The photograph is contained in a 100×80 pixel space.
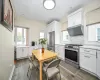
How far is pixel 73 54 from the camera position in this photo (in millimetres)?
3113

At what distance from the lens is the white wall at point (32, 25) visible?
4.60 m

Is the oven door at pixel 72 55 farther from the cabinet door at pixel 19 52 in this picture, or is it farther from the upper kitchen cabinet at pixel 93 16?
the cabinet door at pixel 19 52

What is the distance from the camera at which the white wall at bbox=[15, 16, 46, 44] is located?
4.60 meters

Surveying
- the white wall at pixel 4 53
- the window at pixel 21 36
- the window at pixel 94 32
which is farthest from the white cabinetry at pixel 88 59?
the window at pixel 21 36

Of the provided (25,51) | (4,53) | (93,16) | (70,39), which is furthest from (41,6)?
(25,51)

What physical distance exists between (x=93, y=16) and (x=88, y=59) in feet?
5.66

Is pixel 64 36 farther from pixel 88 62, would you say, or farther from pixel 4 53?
pixel 4 53

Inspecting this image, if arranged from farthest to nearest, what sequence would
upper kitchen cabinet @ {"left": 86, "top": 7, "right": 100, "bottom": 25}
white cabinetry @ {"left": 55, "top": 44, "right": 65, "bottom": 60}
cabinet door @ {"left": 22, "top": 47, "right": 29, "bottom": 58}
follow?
cabinet door @ {"left": 22, "top": 47, "right": 29, "bottom": 58} < white cabinetry @ {"left": 55, "top": 44, "right": 65, "bottom": 60} < upper kitchen cabinet @ {"left": 86, "top": 7, "right": 100, "bottom": 25}

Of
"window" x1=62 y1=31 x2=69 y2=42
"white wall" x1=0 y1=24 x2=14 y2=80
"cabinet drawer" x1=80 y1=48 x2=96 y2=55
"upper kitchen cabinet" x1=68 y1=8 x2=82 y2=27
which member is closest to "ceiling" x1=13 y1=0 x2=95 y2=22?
"upper kitchen cabinet" x1=68 y1=8 x2=82 y2=27

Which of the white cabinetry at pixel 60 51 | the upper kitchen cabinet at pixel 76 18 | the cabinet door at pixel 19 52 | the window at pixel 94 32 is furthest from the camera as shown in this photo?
the cabinet door at pixel 19 52

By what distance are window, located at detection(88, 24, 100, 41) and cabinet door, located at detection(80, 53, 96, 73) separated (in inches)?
33.0

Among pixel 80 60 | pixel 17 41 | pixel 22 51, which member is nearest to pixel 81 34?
pixel 80 60

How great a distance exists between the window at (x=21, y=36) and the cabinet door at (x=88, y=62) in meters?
3.98

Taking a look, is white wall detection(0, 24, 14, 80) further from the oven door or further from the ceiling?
the oven door
